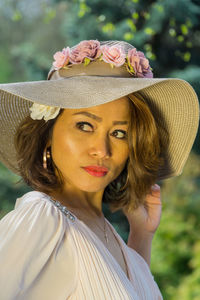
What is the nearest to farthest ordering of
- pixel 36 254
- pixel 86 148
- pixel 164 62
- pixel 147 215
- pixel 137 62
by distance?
pixel 36 254 < pixel 86 148 < pixel 137 62 < pixel 147 215 < pixel 164 62

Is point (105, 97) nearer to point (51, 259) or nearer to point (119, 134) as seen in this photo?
point (119, 134)

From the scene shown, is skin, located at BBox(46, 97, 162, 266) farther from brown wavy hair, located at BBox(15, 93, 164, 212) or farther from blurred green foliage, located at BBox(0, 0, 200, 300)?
blurred green foliage, located at BBox(0, 0, 200, 300)

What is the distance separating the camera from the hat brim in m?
1.78

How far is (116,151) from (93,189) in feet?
0.48

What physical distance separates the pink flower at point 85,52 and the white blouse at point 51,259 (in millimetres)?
482

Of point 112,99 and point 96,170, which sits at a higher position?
point 112,99

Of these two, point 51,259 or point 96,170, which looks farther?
point 96,170

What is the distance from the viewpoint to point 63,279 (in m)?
1.66

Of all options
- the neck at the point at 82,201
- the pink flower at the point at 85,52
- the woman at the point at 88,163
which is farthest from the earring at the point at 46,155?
the pink flower at the point at 85,52

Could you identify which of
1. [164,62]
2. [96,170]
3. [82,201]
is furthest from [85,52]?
[164,62]

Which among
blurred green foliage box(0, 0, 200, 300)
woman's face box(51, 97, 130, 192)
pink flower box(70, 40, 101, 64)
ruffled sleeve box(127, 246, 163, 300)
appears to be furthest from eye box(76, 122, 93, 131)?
blurred green foliage box(0, 0, 200, 300)

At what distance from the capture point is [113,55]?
6.52ft

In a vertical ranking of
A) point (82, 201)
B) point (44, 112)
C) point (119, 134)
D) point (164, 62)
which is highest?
point (44, 112)

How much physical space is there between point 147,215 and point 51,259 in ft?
2.85
